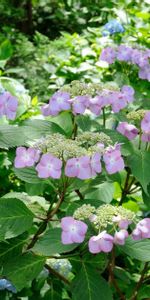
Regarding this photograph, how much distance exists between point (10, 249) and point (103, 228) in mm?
287

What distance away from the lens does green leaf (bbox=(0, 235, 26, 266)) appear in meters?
1.29

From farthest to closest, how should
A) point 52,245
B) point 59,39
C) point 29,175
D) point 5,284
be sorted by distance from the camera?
point 59,39 → point 5,284 → point 29,175 → point 52,245

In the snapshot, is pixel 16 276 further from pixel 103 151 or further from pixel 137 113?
pixel 137 113

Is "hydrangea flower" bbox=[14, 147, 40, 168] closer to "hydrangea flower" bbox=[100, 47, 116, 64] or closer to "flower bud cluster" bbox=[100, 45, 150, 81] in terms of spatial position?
"flower bud cluster" bbox=[100, 45, 150, 81]

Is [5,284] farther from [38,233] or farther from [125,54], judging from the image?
[125,54]

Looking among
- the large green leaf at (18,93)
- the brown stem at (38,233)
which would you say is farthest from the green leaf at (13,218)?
the large green leaf at (18,93)

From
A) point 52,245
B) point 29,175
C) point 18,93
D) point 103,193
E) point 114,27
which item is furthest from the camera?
point 114,27

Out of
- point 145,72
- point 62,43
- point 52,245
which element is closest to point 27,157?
point 52,245

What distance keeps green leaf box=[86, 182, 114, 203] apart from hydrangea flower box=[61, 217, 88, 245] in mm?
335

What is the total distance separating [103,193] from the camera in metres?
1.43

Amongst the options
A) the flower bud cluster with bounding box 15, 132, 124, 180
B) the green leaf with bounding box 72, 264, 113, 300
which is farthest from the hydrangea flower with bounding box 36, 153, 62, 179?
the green leaf with bounding box 72, 264, 113, 300

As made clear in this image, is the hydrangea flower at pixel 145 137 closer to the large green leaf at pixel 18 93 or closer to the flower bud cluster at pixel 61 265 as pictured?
the flower bud cluster at pixel 61 265

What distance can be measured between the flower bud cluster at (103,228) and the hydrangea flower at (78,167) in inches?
2.9

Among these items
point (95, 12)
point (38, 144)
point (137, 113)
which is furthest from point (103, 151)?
point (95, 12)
